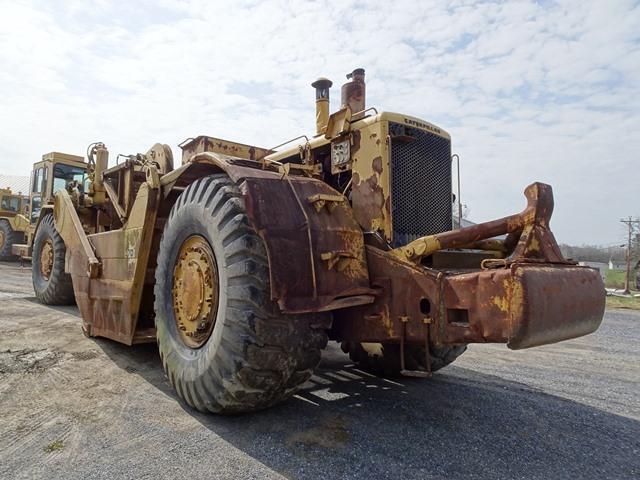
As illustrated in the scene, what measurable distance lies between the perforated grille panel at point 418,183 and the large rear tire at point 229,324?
122cm

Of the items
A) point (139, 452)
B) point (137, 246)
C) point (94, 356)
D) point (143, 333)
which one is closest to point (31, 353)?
point (94, 356)

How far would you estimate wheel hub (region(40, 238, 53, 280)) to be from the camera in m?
9.10

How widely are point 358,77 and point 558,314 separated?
10.1 feet

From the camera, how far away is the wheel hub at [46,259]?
9102 mm

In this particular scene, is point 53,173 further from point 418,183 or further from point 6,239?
point 418,183

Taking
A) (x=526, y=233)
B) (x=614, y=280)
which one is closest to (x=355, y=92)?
(x=526, y=233)

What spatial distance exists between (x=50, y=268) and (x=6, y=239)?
13.1 meters

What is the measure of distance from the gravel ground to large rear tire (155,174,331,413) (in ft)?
1.00

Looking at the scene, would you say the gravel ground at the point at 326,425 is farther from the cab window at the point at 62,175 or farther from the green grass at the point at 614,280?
the green grass at the point at 614,280

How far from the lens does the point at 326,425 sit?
3.48 m

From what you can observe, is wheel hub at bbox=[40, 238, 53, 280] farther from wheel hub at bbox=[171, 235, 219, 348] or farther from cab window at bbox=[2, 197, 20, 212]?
cab window at bbox=[2, 197, 20, 212]

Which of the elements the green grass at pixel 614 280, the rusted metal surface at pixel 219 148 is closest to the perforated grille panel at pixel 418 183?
the rusted metal surface at pixel 219 148

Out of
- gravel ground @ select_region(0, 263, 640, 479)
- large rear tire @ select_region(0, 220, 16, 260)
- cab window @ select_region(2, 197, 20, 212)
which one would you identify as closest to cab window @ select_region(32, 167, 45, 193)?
gravel ground @ select_region(0, 263, 640, 479)

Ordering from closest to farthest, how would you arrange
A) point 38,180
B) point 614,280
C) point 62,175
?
point 62,175
point 38,180
point 614,280
